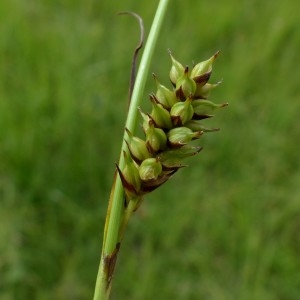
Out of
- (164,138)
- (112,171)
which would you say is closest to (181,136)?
(164,138)

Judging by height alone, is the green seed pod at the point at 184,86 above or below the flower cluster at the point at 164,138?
above

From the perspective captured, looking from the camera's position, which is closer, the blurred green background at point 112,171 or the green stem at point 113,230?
the green stem at point 113,230

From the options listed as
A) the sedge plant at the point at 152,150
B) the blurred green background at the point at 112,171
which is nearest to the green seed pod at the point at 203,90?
the sedge plant at the point at 152,150

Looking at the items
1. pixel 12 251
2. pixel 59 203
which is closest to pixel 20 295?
pixel 12 251

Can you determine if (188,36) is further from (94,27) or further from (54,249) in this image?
(54,249)

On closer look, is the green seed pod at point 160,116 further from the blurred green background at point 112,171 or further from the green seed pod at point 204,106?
the blurred green background at point 112,171

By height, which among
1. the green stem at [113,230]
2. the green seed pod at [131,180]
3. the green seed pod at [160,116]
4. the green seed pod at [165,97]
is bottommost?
the green stem at [113,230]
